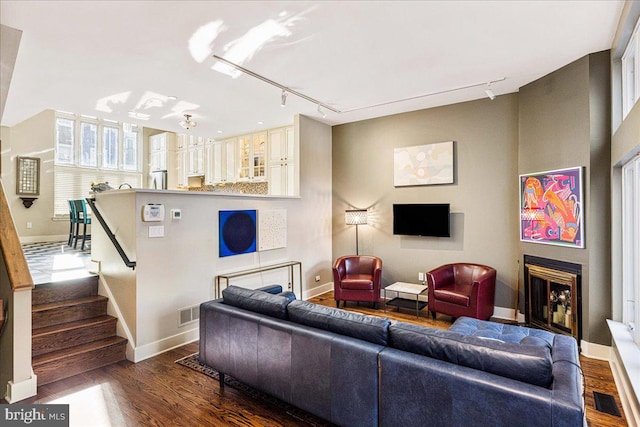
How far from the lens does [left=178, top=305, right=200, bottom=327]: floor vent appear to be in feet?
12.4

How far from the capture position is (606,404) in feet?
8.52

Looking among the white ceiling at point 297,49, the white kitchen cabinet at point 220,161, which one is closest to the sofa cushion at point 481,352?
the white ceiling at point 297,49

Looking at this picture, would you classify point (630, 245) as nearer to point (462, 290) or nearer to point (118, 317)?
point (462, 290)

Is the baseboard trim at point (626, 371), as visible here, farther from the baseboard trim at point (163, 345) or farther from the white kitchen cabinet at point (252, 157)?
the white kitchen cabinet at point (252, 157)

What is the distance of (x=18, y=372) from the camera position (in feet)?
8.62

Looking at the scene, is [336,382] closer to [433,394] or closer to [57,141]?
[433,394]

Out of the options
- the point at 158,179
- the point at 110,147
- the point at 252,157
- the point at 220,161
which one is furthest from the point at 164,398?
the point at 110,147

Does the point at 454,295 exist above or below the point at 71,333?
above

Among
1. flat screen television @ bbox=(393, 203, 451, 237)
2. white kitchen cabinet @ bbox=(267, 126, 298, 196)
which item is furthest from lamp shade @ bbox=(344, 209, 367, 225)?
white kitchen cabinet @ bbox=(267, 126, 298, 196)

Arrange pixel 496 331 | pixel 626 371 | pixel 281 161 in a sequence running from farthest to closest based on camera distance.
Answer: pixel 281 161 → pixel 496 331 → pixel 626 371

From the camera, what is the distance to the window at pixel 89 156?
7.59 m

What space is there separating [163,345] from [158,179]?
20.1 ft

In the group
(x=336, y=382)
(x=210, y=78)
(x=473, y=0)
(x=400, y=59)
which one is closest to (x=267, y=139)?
(x=210, y=78)

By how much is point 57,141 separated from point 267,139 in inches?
206
